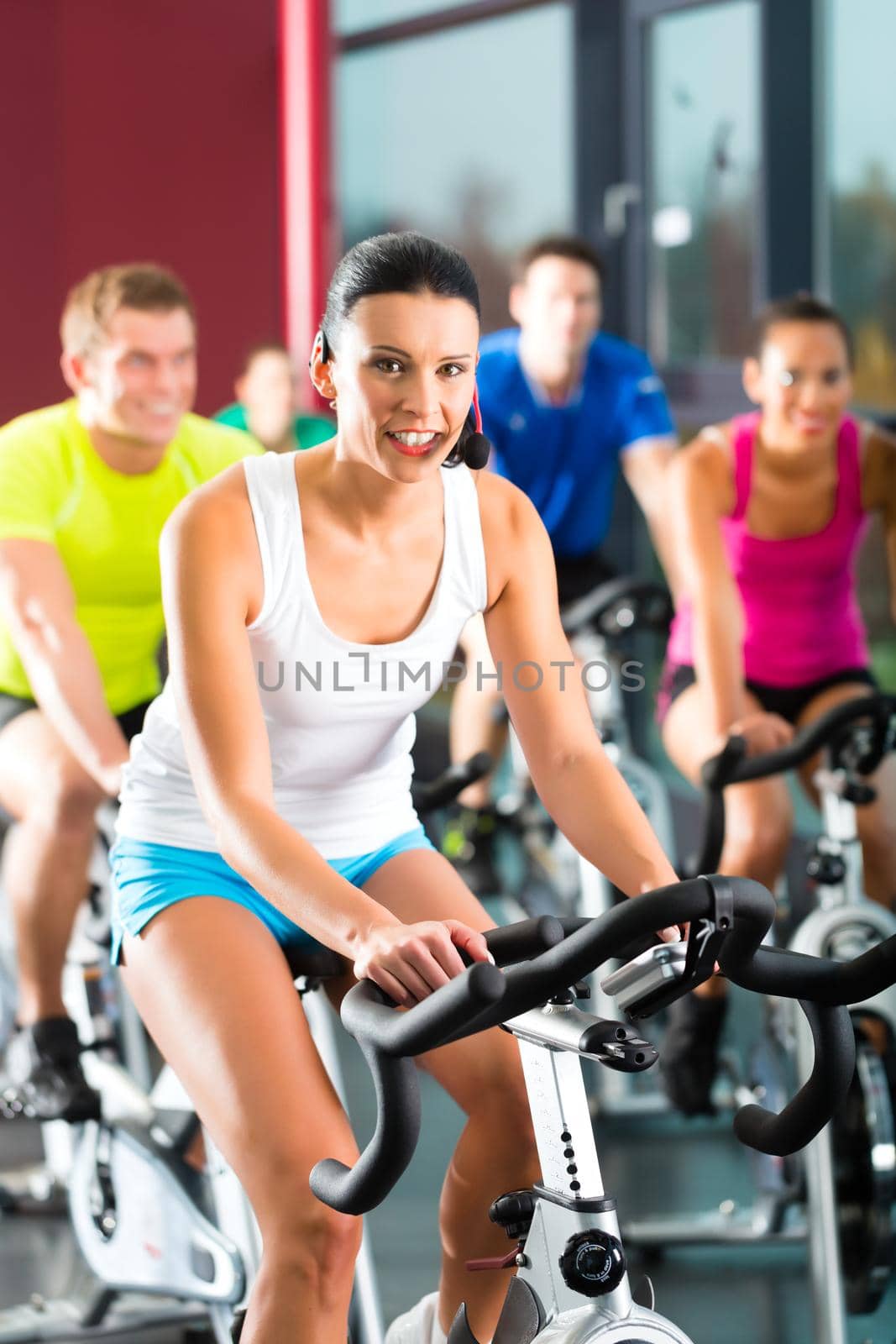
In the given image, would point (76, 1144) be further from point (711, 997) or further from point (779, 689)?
point (779, 689)

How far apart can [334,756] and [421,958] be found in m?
0.51

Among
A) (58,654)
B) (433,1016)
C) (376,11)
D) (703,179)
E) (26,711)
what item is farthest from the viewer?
(376,11)

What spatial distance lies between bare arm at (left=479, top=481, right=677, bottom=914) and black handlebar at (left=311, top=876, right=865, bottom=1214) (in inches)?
11.4

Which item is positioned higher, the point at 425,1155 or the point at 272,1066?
the point at 272,1066

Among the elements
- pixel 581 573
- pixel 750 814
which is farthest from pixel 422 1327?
pixel 581 573

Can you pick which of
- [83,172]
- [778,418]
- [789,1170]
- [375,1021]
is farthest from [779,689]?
[83,172]

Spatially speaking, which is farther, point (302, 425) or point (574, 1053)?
point (302, 425)

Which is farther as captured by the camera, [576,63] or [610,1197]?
[576,63]

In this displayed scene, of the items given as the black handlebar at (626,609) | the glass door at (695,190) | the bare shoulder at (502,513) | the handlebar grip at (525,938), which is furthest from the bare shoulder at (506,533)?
the glass door at (695,190)

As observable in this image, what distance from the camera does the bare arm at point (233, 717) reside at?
4.61 feet

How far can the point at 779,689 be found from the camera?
293 centimetres

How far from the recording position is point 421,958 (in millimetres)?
1249

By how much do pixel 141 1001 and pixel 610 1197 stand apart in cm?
54

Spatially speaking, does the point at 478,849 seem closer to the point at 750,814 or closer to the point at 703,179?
the point at 750,814
